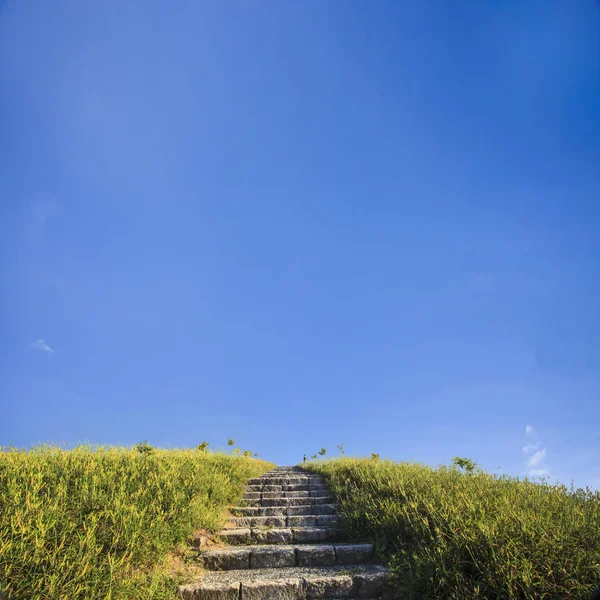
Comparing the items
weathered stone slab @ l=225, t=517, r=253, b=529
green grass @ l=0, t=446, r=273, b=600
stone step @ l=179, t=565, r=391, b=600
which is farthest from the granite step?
stone step @ l=179, t=565, r=391, b=600

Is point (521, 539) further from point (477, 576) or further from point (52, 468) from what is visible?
point (52, 468)

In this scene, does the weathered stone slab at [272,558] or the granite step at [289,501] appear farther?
the granite step at [289,501]

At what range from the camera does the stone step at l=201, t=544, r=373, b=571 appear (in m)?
5.52

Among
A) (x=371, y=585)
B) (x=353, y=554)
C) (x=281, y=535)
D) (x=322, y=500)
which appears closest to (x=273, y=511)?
(x=322, y=500)

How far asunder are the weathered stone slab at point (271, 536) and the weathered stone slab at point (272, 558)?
783 mm

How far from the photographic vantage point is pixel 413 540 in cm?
500

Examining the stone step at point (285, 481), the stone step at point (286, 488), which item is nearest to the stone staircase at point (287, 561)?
the stone step at point (286, 488)

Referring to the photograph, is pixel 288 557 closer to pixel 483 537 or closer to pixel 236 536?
pixel 236 536

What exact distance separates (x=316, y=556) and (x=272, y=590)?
1.14 m

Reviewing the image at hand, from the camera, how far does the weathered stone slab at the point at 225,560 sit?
5.47 metres

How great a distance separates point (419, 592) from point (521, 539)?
4.08ft

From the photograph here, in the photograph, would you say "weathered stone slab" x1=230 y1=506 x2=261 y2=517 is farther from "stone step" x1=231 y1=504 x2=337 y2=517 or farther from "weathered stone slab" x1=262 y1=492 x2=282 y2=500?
"weathered stone slab" x1=262 y1=492 x2=282 y2=500

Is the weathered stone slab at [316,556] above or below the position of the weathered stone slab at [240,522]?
below

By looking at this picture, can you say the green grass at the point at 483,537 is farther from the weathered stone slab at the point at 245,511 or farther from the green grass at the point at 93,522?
the green grass at the point at 93,522
